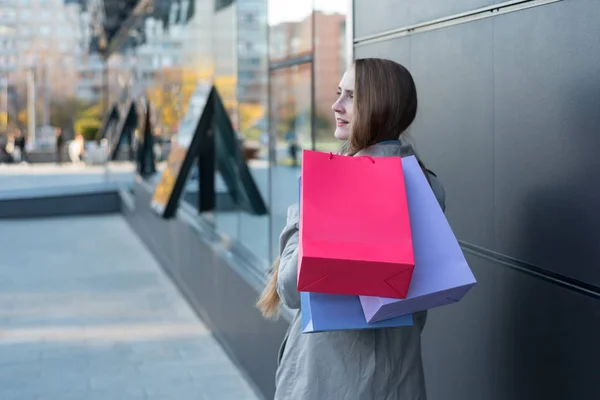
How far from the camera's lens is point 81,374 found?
6.28m

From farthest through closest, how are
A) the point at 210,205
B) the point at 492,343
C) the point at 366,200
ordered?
the point at 210,205
the point at 492,343
the point at 366,200

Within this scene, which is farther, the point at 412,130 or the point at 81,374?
the point at 81,374

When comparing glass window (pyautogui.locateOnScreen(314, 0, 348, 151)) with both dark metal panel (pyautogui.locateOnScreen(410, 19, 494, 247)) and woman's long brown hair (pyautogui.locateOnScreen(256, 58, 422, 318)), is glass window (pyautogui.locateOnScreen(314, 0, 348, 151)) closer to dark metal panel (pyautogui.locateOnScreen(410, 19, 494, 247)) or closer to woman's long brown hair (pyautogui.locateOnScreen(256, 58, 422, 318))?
dark metal panel (pyautogui.locateOnScreen(410, 19, 494, 247))

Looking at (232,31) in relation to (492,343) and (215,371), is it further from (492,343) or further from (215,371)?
(492,343)

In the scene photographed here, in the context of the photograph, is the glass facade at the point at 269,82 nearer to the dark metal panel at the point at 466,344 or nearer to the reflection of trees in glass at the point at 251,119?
the reflection of trees in glass at the point at 251,119

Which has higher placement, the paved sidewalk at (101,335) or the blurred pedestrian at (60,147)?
the blurred pedestrian at (60,147)

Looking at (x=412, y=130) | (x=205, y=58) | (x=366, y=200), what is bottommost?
(x=366, y=200)

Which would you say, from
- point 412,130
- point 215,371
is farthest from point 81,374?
point 412,130

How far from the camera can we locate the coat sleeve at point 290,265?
2.28 m

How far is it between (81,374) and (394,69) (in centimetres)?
457

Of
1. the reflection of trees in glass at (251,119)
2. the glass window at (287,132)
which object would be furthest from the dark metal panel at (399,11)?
the reflection of trees in glass at (251,119)

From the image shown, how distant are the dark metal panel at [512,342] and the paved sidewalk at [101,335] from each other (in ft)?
8.74

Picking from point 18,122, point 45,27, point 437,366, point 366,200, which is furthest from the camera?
point 45,27

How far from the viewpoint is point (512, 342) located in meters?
2.76
